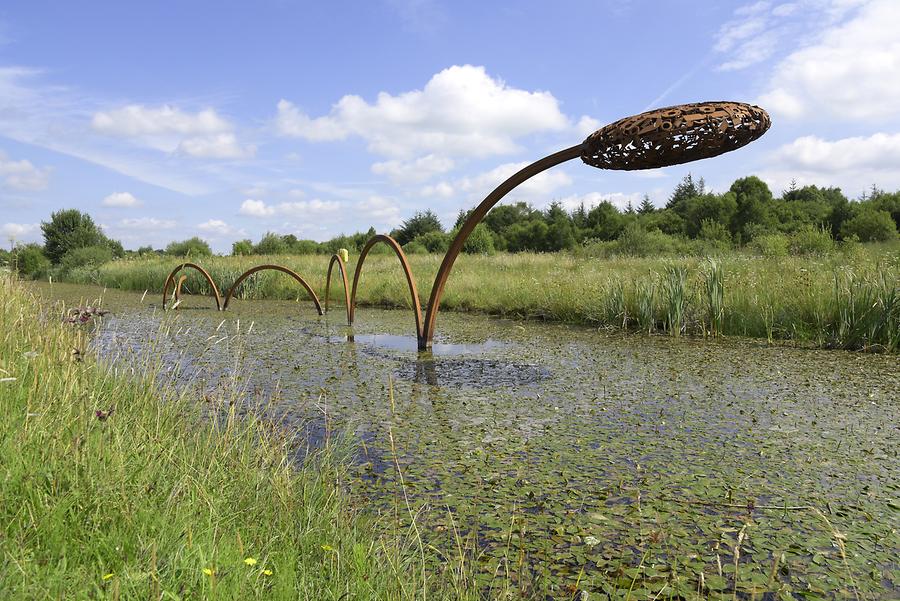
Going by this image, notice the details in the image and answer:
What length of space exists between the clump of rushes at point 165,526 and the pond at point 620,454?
0.28m

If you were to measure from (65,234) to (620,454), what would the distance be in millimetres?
28524

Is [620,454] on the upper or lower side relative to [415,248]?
lower

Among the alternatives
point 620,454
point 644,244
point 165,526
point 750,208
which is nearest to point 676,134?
point 620,454

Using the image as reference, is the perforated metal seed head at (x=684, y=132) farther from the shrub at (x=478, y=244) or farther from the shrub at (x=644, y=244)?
the shrub at (x=478, y=244)

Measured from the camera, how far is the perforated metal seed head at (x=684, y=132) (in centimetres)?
380

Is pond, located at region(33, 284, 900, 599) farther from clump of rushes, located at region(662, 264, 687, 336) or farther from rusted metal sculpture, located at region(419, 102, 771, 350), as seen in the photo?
rusted metal sculpture, located at region(419, 102, 771, 350)

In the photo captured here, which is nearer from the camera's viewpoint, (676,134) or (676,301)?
(676,134)

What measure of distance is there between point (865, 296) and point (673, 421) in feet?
11.8

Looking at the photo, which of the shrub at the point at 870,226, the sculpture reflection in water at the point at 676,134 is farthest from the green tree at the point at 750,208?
the sculpture reflection in water at the point at 676,134

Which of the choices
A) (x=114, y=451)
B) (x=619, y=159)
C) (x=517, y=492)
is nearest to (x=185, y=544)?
(x=114, y=451)

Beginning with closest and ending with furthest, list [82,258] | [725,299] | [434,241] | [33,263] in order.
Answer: [725,299], [82,258], [33,263], [434,241]

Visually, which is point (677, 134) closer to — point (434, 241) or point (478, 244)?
point (478, 244)

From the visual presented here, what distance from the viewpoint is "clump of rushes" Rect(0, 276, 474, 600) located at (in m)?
1.39

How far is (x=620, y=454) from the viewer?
303cm
